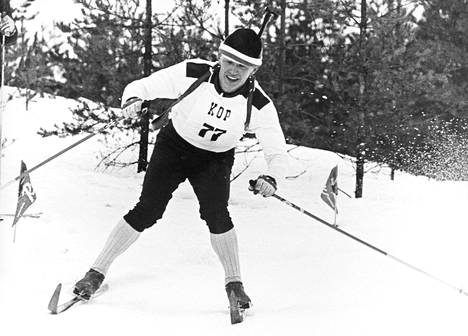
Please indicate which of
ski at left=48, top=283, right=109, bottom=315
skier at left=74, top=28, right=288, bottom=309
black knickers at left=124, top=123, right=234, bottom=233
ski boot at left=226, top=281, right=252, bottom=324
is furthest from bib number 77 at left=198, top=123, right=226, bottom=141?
ski at left=48, top=283, right=109, bottom=315

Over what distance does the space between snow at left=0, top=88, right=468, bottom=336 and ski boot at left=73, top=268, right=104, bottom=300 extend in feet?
0.25

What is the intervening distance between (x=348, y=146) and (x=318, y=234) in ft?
13.7

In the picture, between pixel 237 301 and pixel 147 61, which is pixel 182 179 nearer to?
pixel 237 301

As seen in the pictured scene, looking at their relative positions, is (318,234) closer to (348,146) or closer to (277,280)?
(277,280)

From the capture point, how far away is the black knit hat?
3289 millimetres

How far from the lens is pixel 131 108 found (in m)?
3.30

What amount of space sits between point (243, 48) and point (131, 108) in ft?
2.41

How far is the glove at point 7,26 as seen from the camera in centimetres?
489

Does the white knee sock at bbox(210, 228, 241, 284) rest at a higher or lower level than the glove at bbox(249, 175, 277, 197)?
lower

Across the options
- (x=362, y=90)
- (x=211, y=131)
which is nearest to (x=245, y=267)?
(x=211, y=131)

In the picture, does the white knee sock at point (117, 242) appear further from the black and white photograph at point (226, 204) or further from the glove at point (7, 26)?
the glove at point (7, 26)

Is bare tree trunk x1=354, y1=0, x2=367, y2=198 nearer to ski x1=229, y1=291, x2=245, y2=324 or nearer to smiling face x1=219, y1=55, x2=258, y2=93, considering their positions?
smiling face x1=219, y1=55, x2=258, y2=93

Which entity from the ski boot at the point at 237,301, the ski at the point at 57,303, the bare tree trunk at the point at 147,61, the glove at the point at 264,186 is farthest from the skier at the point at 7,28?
the bare tree trunk at the point at 147,61

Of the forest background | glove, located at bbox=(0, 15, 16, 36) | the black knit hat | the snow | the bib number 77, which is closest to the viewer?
the snow
